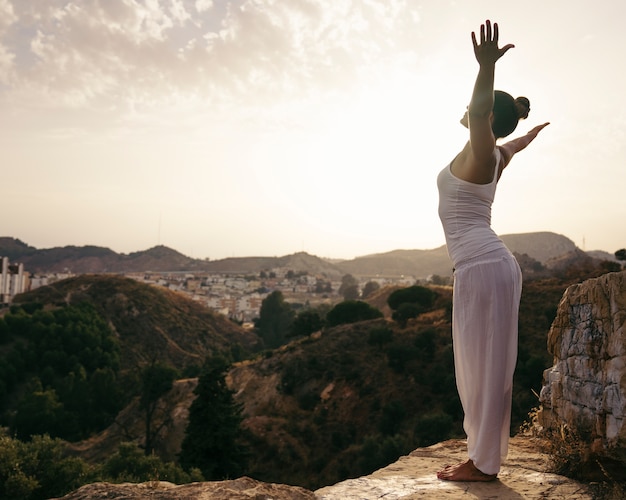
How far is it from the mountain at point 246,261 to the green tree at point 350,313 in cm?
8161

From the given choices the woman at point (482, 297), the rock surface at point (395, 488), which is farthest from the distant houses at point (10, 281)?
the woman at point (482, 297)

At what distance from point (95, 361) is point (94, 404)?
24.8 ft

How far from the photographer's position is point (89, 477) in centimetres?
1523

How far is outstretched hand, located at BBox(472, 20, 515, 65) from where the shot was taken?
7.43 feet

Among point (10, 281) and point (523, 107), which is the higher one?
point (523, 107)

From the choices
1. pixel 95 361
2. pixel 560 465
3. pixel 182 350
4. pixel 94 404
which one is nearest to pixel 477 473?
pixel 560 465

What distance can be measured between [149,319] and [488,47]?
183 ft

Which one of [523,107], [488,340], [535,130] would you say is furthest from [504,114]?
[488,340]

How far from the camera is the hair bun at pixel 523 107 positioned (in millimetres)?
2789

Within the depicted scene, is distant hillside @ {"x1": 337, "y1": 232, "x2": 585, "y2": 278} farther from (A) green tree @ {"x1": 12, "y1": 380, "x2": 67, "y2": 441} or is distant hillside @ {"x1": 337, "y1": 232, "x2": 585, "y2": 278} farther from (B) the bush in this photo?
(A) green tree @ {"x1": 12, "y1": 380, "x2": 67, "y2": 441}

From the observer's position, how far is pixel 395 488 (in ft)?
8.47

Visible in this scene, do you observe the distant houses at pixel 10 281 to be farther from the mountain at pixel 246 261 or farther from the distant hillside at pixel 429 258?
the distant hillside at pixel 429 258

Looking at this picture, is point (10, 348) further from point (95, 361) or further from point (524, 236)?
point (524, 236)

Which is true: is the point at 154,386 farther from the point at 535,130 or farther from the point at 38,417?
the point at 535,130
